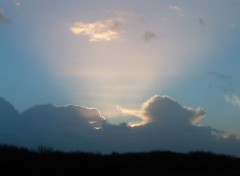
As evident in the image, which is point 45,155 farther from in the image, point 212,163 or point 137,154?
point 212,163

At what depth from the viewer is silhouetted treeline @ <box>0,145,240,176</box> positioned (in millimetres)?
28703

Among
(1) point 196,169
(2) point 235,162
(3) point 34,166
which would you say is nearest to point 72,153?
(3) point 34,166

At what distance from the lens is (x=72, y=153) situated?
111 ft

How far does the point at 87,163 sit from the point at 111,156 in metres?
3.50

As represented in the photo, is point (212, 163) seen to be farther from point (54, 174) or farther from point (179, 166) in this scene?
point (54, 174)

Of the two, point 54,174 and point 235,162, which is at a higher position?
point 235,162

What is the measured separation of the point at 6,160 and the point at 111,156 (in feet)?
27.1

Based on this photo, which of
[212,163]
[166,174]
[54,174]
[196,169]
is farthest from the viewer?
[212,163]

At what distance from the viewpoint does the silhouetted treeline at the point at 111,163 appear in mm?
28703

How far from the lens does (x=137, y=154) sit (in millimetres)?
36812

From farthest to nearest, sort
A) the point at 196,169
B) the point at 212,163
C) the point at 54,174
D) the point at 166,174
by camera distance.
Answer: the point at 212,163, the point at 196,169, the point at 166,174, the point at 54,174

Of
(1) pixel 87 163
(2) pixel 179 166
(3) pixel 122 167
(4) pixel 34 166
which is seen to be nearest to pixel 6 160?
(4) pixel 34 166

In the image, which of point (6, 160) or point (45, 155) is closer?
point (6, 160)

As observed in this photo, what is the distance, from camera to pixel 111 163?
32188 millimetres
